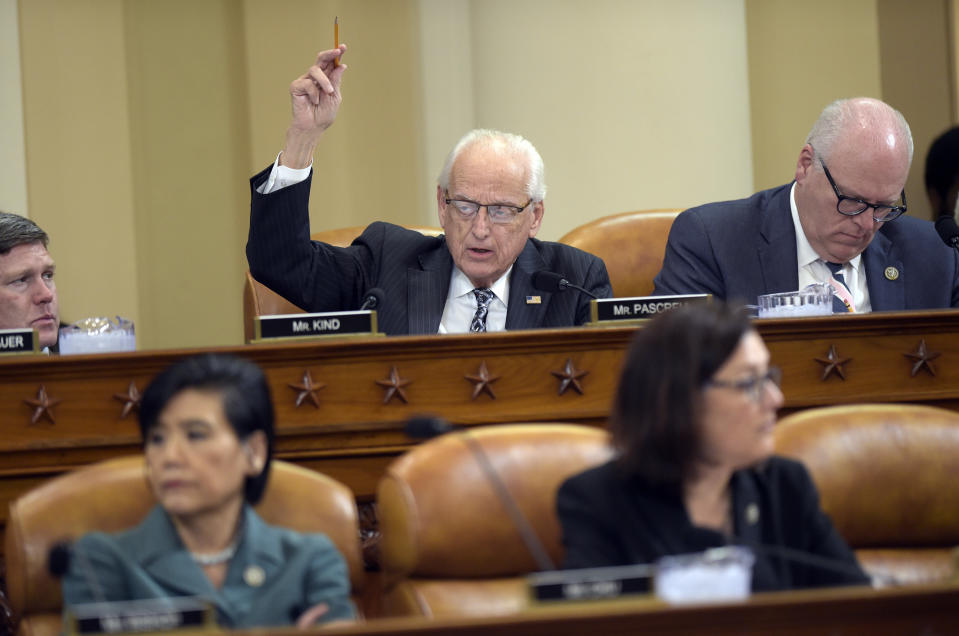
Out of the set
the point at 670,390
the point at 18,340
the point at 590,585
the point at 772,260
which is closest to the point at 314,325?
the point at 18,340

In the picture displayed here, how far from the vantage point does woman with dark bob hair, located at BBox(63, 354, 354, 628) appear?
1.79m

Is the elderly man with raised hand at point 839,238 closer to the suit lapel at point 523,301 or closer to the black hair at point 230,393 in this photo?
the suit lapel at point 523,301

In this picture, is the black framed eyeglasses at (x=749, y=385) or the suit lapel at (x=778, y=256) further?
the suit lapel at (x=778, y=256)

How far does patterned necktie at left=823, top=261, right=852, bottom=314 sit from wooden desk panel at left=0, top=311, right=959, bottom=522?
0.56m

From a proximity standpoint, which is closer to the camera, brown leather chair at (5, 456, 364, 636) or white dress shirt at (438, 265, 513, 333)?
brown leather chair at (5, 456, 364, 636)

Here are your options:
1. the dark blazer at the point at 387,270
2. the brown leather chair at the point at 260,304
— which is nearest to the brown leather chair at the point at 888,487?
the dark blazer at the point at 387,270

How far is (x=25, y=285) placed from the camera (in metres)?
3.45

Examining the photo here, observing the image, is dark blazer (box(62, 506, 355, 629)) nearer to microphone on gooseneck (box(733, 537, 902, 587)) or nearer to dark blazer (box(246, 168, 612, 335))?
microphone on gooseneck (box(733, 537, 902, 587))

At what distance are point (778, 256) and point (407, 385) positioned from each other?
131cm

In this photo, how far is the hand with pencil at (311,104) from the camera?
3.15 m

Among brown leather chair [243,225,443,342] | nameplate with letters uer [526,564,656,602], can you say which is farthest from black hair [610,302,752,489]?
brown leather chair [243,225,443,342]

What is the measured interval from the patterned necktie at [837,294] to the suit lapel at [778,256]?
0.11 meters

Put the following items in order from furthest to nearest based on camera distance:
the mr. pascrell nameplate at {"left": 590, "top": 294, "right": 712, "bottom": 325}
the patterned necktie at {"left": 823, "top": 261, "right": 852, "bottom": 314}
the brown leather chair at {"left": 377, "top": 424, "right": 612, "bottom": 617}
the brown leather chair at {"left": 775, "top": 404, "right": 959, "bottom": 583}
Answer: the patterned necktie at {"left": 823, "top": 261, "right": 852, "bottom": 314} → the mr. pascrell nameplate at {"left": 590, "top": 294, "right": 712, "bottom": 325} → the brown leather chair at {"left": 775, "top": 404, "right": 959, "bottom": 583} → the brown leather chair at {"left": 377, "top": 424, "right": 612, "bottom": 617}

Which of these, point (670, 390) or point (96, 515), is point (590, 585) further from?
point (96, 515)
